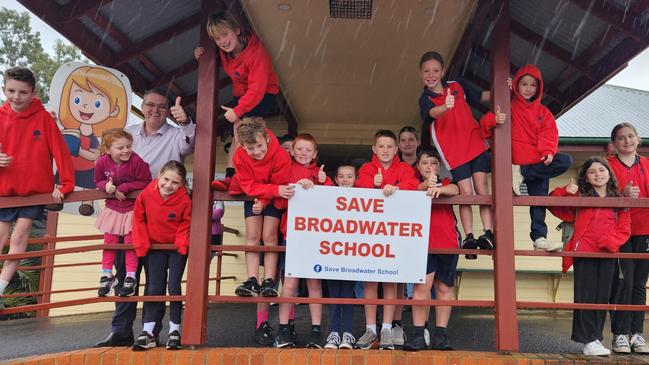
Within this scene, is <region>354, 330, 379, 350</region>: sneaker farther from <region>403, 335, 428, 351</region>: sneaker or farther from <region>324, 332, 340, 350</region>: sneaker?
<region>403, 335, 428, 351</region>: sneaker

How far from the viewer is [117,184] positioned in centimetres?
399

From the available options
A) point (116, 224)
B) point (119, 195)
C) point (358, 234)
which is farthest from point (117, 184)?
point (358, 234)

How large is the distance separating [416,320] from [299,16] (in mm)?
2736

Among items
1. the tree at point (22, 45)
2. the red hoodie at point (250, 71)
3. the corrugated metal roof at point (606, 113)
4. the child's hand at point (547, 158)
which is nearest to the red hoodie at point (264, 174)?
the red hoodie at point (250, 71)

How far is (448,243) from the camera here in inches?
157

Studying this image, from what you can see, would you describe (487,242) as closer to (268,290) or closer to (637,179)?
(637,179)

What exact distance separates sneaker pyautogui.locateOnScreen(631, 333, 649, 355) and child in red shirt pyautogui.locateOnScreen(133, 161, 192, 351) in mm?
3311

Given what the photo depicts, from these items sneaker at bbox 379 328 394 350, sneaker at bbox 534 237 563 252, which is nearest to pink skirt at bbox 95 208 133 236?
sneaker at bbox 379 328 394 350

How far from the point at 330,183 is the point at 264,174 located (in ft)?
1.88

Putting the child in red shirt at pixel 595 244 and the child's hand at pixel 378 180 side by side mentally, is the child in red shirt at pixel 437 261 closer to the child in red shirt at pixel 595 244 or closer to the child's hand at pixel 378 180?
the child's hand at pixel 378 180

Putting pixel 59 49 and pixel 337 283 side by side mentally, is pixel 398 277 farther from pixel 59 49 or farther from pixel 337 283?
pixel 59 49

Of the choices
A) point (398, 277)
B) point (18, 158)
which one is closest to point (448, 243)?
point (398, 277)

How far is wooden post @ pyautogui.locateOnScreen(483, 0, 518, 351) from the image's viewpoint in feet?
12.3

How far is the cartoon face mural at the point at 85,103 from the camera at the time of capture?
487 cm
